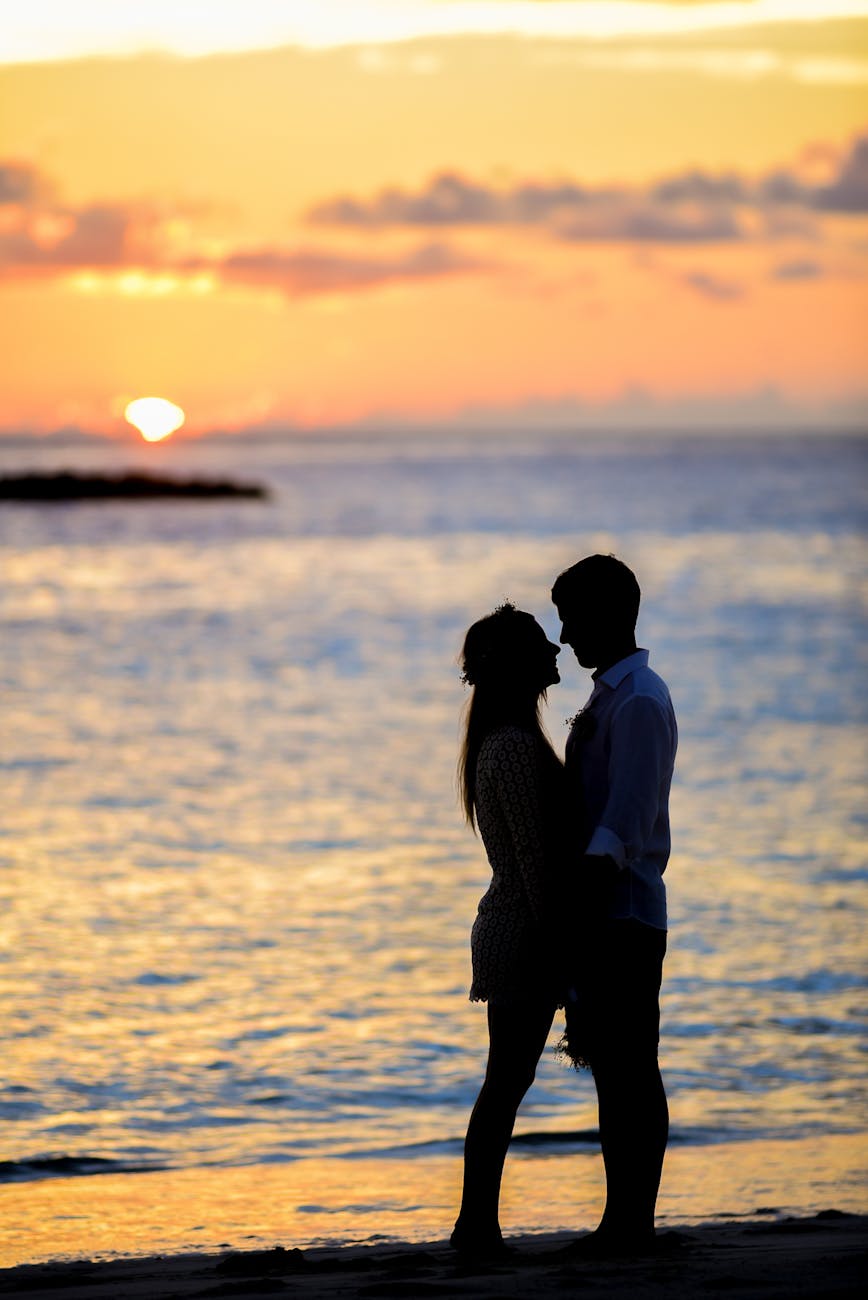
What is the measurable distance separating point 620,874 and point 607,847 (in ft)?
0.57

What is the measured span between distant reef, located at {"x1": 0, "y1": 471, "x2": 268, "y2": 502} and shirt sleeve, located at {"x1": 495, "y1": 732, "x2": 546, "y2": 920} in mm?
114064

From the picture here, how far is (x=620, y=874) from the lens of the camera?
213 inches

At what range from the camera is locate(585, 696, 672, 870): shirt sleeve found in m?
5.29

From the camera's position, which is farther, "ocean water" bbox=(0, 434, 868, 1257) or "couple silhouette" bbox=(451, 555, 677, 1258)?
"ocean water" bbox=(0, 434, 868, 1257)

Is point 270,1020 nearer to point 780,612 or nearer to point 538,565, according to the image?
point 780,612

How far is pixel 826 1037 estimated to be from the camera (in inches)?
386

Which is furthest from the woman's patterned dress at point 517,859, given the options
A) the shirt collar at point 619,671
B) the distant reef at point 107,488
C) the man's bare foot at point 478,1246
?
the distant reef at point 107,488

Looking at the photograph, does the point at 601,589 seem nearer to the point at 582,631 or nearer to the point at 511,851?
the point at 582,631

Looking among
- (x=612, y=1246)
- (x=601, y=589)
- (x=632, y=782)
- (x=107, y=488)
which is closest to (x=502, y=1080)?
(x=612, y=1246)

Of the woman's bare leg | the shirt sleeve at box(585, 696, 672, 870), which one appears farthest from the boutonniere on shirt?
the woman's bare leg

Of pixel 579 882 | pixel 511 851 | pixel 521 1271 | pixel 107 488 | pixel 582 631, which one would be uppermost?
pixel 107 488

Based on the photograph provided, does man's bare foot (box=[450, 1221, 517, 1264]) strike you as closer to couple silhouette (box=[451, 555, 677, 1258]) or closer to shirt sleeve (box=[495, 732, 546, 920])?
couple silhouette (box=[451, 555, 677, 1258])

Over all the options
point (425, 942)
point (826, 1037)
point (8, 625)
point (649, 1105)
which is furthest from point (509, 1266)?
point (8, 625)

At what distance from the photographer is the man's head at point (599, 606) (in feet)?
17.6
